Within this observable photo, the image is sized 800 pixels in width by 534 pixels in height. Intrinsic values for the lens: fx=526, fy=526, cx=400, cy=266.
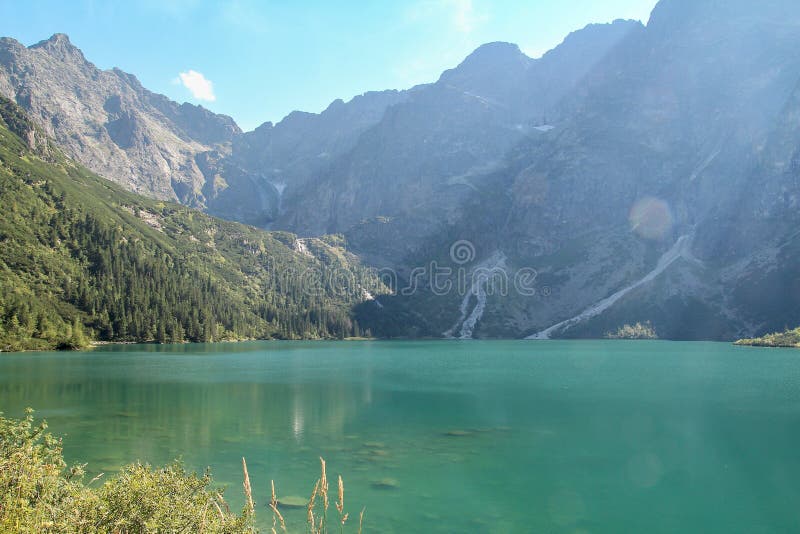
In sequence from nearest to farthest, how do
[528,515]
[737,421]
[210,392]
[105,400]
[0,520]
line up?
[0,520] < [528,515] < [737,421] < [105,400] < [210,392]

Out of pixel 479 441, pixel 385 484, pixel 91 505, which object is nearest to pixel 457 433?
pixel 479 441

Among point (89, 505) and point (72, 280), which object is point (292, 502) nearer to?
point (89, 505)

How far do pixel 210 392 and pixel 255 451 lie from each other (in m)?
25.7

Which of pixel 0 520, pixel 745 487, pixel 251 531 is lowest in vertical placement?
pixel 745 487

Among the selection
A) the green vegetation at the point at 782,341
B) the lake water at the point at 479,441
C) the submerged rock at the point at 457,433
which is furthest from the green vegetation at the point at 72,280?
the green vegetation at the point at 782,341

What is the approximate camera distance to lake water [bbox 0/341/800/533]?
2133 cm

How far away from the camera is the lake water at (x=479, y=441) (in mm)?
21328

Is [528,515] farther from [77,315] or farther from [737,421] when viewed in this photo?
[77,315]

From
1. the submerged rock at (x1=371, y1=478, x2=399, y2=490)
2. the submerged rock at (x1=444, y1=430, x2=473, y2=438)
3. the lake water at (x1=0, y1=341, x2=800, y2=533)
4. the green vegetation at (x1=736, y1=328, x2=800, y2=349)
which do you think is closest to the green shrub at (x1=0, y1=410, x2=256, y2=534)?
the lake water at (x1=0, y1=341, x2=800, y2=533)

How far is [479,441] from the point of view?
107 ft

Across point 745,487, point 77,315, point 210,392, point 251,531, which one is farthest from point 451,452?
point 77,315

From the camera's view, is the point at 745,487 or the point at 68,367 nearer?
the point at 745,487

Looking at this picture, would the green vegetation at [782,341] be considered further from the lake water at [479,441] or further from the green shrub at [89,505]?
the green shrub at [89,505]

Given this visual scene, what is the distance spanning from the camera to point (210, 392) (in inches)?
2106
